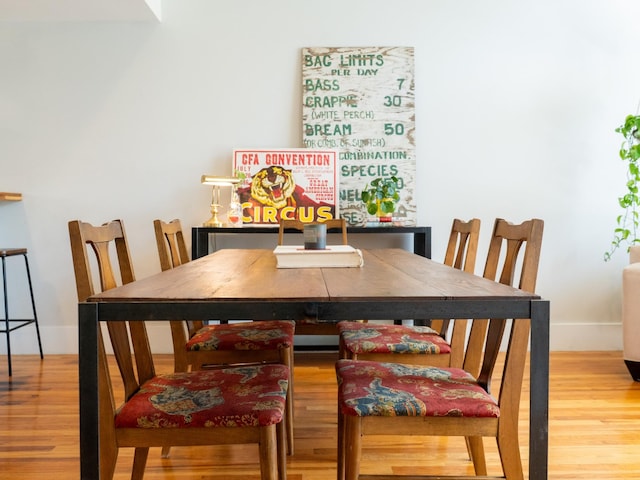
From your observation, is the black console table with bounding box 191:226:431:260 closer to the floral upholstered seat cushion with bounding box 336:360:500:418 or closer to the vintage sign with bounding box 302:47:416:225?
the vintage sign with bounding box 302:47:416:225

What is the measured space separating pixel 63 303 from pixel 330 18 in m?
2.65

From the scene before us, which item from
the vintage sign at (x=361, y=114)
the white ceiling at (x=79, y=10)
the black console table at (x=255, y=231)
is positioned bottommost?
the black console table at (x=255, y=231)

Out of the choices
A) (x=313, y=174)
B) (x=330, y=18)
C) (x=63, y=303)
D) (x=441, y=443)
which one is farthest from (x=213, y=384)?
(x=330, y=18)

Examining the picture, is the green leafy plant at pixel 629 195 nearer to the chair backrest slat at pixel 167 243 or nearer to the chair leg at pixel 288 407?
the chair leg at pixel 288 407

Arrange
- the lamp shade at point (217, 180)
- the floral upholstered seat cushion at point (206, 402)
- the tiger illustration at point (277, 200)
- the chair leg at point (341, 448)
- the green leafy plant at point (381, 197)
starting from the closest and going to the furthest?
the floral upholstered seat cushion at point (206, 402) → the chair leg at point (341, 448) → the lamp shade at point (217, 180) → the green leafy plant at point (381, 197) → the tiger illustration at point (277, 200)

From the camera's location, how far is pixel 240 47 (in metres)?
3.74

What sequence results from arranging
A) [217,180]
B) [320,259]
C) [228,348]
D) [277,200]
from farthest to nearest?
[277,200]
[217,180]
[228,348]
[320,259]

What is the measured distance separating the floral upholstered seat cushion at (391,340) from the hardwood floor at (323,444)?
44cm

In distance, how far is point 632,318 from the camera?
311 centimetres

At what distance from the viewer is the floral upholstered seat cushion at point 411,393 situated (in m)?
1.34

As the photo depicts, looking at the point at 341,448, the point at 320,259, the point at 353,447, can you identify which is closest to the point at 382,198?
the point at 320,259

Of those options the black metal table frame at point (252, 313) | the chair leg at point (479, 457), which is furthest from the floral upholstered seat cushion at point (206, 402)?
the chair leg at point (479, 457)

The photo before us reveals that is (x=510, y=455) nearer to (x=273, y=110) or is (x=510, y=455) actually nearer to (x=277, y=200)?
(x=277, y=200)

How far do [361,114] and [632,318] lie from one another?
206 centimetres
